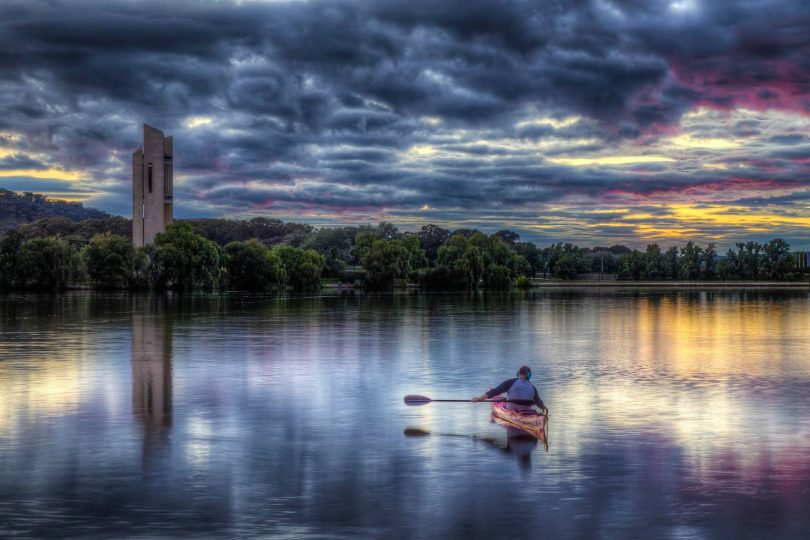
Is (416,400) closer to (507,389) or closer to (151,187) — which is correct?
(507,389)

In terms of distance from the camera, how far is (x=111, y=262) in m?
125

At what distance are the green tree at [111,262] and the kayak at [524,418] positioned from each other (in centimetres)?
11301

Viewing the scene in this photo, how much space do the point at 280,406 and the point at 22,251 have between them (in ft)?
378

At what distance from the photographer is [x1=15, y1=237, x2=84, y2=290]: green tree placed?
124 meters

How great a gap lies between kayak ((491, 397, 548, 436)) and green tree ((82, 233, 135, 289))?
371ft

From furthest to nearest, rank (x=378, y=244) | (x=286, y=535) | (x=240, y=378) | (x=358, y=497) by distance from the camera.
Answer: (x=378, y=244) < (x=240, y=378) < (x=358, y=497) < (x=286, y=535)

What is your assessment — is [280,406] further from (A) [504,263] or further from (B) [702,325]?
(A) [504,263]

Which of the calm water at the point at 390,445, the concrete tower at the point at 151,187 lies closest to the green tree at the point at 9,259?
the concrete tower at the point at 151,187

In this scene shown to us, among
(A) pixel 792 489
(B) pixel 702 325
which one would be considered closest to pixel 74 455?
(A) pixel 792 489

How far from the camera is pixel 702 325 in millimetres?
57594

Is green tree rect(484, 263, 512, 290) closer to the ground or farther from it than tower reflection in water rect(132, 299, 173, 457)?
farther from it

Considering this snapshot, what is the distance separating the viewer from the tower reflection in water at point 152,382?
768 inches

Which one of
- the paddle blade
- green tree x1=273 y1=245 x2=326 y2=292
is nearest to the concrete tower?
green tree x1=273 y1=245 x2=326 y2=292

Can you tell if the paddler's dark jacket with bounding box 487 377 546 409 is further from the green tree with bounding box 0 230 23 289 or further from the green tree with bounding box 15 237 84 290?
the green tree with bounding box 0 230 23 289
